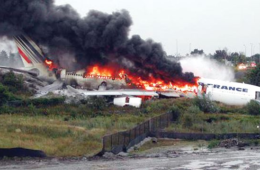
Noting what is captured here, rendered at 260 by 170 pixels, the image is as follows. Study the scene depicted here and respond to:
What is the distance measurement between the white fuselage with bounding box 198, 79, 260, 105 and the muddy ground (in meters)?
25.8

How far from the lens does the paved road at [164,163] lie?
3791 centimetres

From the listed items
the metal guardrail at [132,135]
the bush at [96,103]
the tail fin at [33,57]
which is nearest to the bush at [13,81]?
the tail fin at [33,57]

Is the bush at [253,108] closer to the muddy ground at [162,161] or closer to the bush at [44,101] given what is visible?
the muddy ground at [162,161]

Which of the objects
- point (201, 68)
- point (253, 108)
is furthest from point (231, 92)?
point (201, 68)

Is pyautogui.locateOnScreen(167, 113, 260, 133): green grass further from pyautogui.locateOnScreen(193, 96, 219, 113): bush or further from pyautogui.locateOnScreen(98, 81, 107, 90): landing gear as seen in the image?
pyautogui.locateOnScreen(98, 81, 107, 90): landing gear

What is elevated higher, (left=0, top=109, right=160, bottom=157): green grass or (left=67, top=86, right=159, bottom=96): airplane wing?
(left=67, top=86, right=159, bottom=96): airplane wing

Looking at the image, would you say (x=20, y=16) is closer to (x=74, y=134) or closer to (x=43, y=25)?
(x=43, y=25)

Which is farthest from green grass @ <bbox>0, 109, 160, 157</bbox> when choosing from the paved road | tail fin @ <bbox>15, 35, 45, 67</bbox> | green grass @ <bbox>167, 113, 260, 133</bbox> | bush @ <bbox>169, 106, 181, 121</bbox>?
tail fin @ <bbox>15, 35, 45, 67</bbox>

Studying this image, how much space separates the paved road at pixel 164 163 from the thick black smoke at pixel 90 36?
99.6 ft

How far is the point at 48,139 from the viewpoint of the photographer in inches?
1809

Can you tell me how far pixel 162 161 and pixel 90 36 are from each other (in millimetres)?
34909

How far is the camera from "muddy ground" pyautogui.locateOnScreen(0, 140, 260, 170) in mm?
A: 38200

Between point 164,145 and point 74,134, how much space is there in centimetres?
890

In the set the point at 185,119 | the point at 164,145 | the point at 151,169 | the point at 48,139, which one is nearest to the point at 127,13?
the point at 185,119
